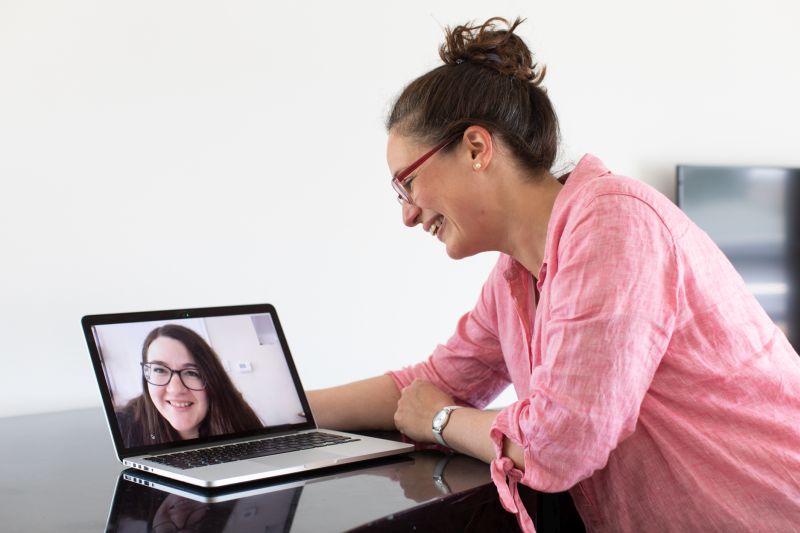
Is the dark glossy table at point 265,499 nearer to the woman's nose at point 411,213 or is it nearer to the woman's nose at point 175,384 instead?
the woman's nose at point 175,384

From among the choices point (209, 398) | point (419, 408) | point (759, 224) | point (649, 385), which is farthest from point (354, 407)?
point (759, 224)

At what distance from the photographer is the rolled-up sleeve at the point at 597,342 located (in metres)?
0.93

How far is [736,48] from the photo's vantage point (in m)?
2.84

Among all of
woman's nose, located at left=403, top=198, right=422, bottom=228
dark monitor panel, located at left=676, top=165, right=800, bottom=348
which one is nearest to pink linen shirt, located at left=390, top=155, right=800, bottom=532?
woman's nose, located at left=403, top=198, right=422, bottom=228

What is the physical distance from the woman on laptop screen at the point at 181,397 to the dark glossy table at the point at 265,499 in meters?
0.06

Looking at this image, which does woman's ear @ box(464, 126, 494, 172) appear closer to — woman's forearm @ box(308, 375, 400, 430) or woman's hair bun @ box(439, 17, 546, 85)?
woman's hair bun @ box(439, 17, 546, 85)

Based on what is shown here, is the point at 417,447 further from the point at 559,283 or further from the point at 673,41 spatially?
the point at 673,41

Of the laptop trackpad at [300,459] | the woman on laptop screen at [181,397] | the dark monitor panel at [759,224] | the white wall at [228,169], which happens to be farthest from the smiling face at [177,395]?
the dark monitor panel at [759,224]

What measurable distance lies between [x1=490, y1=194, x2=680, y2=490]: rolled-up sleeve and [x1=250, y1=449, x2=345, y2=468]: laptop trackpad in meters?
0.20

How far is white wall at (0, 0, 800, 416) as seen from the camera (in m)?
1.58

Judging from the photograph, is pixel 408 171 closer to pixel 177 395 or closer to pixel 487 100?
pixel 487 100

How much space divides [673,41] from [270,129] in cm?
146

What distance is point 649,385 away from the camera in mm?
1013

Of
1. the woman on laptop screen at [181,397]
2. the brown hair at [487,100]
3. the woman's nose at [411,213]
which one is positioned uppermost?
the brown hair at [487,100]
